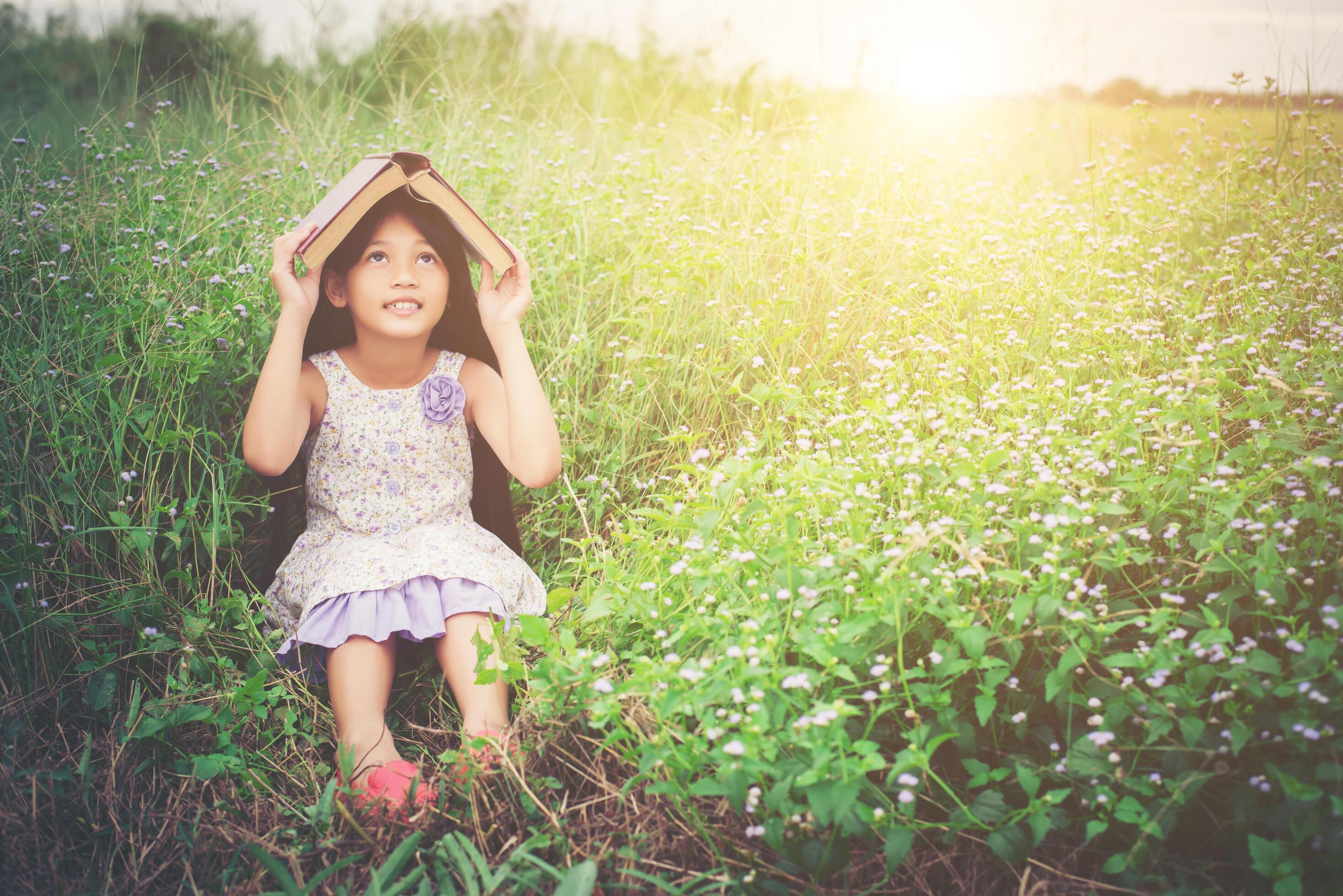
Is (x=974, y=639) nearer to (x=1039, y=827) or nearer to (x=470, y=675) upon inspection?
(x=1039, y=827)

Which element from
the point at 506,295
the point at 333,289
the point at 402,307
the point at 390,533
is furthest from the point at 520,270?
the point at 390,533

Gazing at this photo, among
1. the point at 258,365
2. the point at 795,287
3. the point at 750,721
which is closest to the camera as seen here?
the point at 750,721

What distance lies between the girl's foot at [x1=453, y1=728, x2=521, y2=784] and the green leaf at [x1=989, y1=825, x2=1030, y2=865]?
118cm

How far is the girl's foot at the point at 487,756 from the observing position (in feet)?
7.34

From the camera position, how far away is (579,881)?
195cm

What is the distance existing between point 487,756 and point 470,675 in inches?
11.8

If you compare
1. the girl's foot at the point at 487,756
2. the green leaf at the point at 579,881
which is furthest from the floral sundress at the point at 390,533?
the green leaf at the point at 579,881

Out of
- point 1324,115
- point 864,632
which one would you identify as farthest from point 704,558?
point 1324,115

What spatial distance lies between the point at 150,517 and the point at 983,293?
3336 millimetres

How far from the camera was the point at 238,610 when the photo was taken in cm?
276

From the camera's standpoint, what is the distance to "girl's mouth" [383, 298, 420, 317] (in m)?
2.81

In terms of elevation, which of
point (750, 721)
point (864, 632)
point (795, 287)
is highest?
point (795, 287)

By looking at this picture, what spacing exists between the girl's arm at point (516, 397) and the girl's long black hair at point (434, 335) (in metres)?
0.10

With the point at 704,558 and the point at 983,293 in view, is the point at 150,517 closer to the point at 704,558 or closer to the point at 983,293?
the point at 704,558
